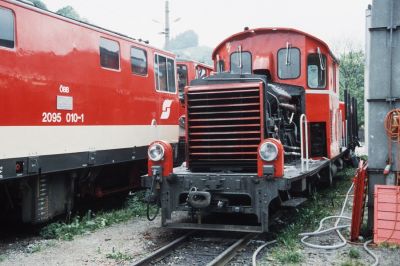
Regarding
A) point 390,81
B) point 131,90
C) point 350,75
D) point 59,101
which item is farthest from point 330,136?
point 350,75

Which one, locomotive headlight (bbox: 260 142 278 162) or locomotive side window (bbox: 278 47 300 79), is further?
locomotive side window (bbox: 278 47 300 79)

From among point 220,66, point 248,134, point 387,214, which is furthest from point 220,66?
point 387,214

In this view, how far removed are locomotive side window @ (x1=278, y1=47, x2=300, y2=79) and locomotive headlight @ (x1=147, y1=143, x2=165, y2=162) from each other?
3155mm

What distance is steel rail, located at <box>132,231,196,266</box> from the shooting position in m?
5.60

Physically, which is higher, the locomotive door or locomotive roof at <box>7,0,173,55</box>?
locomotive roof at <box>7,0,173,55</box>

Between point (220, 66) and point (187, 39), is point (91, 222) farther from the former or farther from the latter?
point (187, 39)

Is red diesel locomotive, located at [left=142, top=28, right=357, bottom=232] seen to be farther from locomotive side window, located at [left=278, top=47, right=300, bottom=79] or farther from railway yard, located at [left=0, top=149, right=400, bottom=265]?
railway yard, located at [left=0, top=149, right=400, bottom=265]

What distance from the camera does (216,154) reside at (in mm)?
7113

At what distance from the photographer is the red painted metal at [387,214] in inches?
241

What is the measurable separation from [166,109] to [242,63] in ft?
9.01

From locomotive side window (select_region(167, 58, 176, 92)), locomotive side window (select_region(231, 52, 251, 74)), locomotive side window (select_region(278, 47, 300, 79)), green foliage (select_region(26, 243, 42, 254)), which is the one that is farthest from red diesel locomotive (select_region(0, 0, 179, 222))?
locomotive side window (select_region(278, 47, 300, 79))

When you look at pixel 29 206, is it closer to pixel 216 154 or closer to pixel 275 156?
pixel 216 154

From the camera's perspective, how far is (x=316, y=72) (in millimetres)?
9047

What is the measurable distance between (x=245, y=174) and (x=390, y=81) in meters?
2.33
